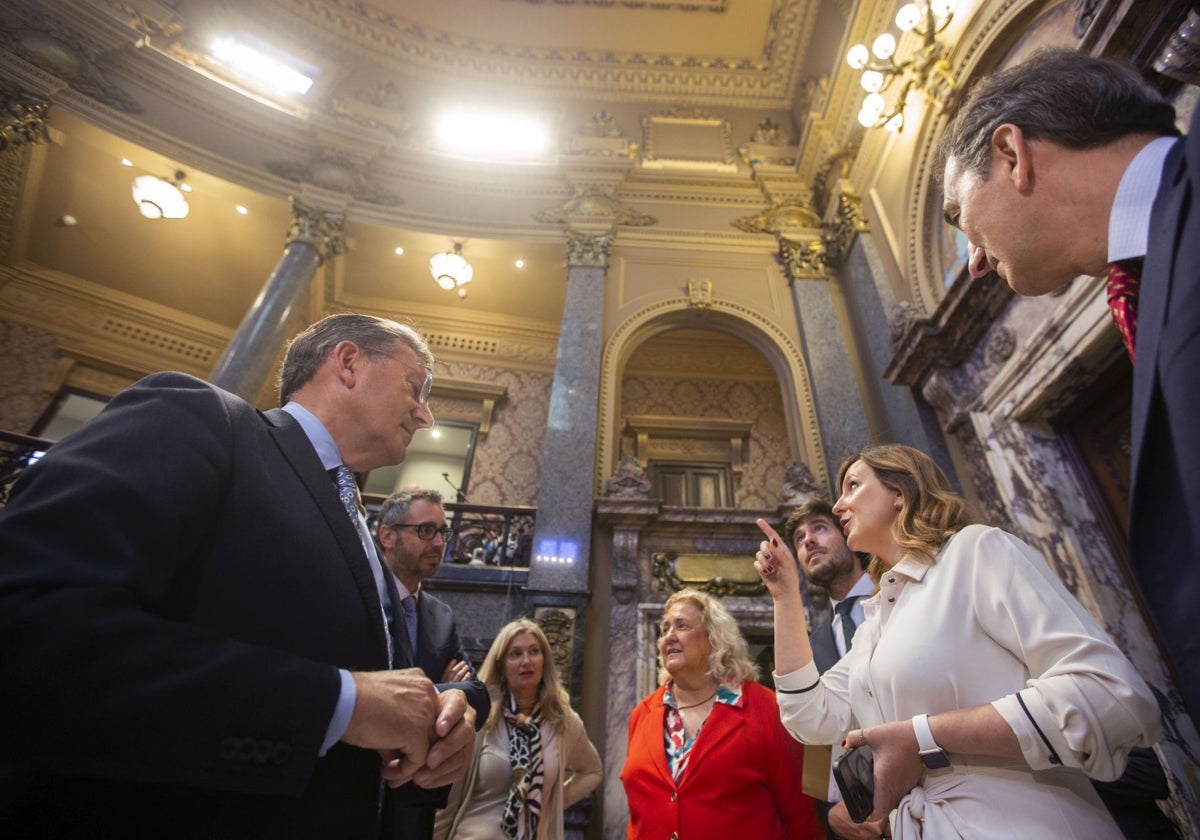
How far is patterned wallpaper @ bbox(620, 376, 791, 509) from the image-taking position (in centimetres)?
902

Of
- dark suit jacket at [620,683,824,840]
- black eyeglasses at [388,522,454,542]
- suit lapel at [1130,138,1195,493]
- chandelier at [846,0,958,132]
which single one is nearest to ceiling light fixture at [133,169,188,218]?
black eyeglasses at [388,522,454,542]

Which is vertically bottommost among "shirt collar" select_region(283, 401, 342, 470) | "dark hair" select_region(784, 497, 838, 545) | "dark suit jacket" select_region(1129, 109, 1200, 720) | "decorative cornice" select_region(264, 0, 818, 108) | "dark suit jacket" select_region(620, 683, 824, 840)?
"dark suit jacket" select_region(620, 683, 824, 840)

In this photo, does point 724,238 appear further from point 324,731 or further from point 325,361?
point 324,731

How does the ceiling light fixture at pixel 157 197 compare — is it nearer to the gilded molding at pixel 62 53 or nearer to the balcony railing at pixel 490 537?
the gilded molding at pixel 62 53

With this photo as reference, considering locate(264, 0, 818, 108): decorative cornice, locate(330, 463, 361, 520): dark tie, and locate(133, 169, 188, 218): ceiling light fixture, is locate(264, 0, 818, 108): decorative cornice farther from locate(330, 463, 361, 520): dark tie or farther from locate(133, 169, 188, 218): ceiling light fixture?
locate(330, 463, 361, 520): dark tie

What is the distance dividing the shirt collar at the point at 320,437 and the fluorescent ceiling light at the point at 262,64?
9.88 meters

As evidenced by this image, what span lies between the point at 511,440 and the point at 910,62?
6952mm

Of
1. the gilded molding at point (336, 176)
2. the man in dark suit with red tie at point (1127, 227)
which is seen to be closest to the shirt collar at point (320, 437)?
the man in dark suit with red tie at point (1127, 227)

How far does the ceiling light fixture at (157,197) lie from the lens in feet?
22.7

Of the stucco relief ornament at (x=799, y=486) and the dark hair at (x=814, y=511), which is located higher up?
the stucco relief ornament at (x=799, y=486)

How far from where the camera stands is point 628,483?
5832 millimetres

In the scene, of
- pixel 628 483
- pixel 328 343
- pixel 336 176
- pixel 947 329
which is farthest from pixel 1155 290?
pixel 336 176

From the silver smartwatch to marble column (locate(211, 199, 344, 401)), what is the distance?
19.6 ft

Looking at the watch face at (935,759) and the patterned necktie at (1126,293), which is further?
the watch face at (935,759)
